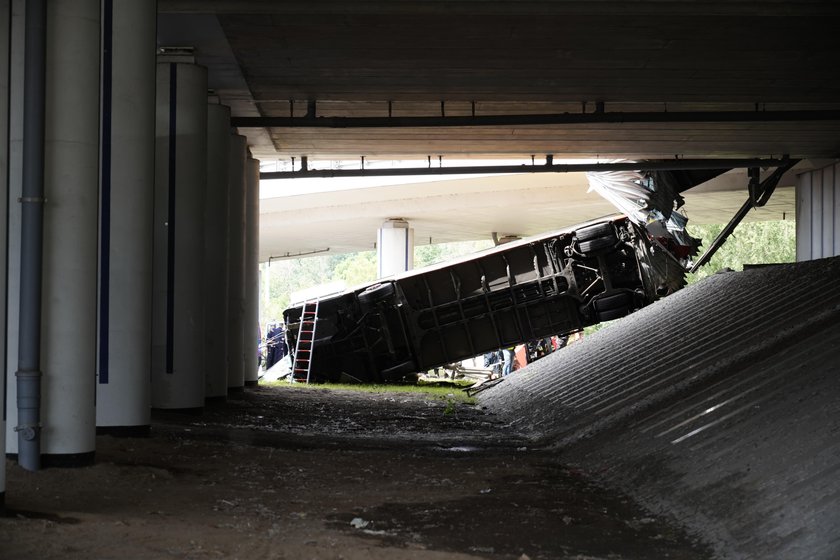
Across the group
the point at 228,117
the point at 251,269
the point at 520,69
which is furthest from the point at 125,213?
the point at 251,269

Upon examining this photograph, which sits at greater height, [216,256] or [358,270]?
[216,256]

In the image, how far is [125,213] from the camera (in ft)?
38.5

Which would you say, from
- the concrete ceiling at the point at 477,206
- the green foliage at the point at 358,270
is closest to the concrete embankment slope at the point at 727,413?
the concrete ceiling at the point at 477,206

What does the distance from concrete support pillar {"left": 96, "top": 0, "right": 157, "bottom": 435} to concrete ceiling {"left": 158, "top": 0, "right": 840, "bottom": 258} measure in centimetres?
285

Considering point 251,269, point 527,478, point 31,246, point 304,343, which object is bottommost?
point 304,343

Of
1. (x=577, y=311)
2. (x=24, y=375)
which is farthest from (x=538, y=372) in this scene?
(x=24, y=375)

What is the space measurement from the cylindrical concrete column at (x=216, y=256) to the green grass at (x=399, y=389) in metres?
5.94

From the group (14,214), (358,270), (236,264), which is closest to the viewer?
(14,214)

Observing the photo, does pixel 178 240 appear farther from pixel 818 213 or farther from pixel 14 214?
pixel 818 213

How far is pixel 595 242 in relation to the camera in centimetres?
2541

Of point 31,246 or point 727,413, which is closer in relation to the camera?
point 31,246

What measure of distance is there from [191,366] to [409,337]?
11.2 m

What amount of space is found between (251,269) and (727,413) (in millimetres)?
17594

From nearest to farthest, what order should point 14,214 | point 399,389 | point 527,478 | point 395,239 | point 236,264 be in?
point 14,214
point 527,478
point 236,264
point 399,389
point 395,239
